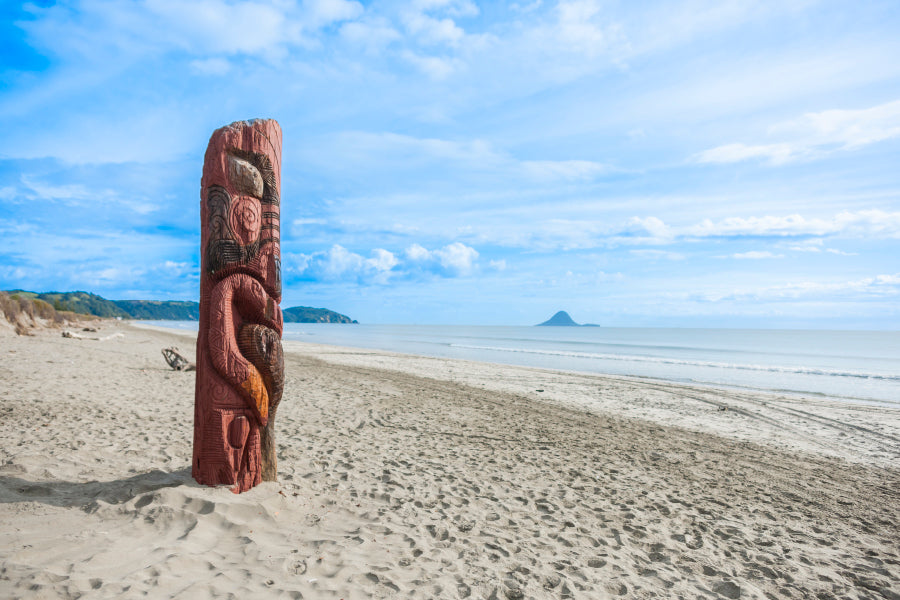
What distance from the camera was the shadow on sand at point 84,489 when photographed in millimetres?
4344

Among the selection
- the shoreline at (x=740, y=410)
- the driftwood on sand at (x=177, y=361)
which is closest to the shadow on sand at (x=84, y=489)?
the shoreline at (x=740, y=410)

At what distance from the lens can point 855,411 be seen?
44.3 ft

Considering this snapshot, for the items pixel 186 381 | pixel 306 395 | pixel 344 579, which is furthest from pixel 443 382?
pixel 344 579

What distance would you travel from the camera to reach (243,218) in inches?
179

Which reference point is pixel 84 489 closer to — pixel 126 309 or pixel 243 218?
pixel 243 218

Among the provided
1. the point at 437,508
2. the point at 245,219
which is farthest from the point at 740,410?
the point at 245,219

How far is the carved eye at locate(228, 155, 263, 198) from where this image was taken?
452cm

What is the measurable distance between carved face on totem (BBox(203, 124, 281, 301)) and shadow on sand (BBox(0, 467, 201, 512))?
2.03 metres

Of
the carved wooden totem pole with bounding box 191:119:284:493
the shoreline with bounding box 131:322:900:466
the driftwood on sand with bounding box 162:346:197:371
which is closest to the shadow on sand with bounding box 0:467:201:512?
the carved wooden totem pole with bounding box 191:119:284:493

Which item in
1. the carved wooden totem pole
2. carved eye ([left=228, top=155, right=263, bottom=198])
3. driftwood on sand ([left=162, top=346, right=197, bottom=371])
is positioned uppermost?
carved eye ([left=228, top=155, right=263, bottom=198])

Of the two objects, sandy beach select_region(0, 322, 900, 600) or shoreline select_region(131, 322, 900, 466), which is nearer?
sandy beach select_region(0, 322, 900, 600)

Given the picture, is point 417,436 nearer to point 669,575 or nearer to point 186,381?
point 669,575

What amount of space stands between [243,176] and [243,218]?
38 centimetres

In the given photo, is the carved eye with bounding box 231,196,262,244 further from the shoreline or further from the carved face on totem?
the shoreline
